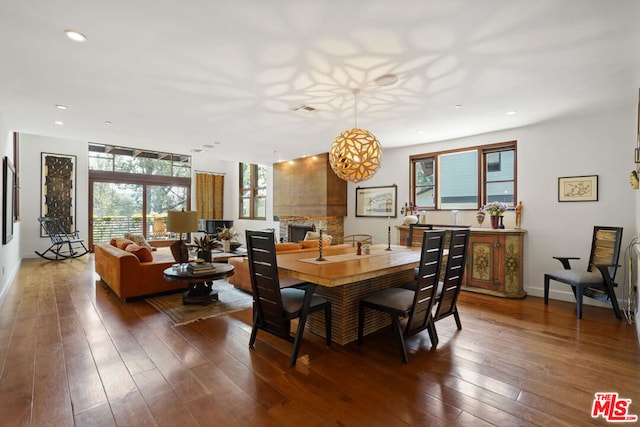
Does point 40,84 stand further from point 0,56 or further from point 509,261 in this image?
point 509,261

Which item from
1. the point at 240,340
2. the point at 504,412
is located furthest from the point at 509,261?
the point at 240,340

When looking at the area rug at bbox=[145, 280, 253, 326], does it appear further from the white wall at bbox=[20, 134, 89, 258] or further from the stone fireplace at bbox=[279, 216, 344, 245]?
the white wall at bbox=[20, 134, 89, 258]

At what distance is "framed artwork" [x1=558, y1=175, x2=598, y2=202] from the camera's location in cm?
409

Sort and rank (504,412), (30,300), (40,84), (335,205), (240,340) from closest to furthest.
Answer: (504,412)
(240,340)
(40,84)
(30,300)
(335,205)

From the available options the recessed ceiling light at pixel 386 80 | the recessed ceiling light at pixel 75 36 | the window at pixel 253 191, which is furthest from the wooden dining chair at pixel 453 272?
the window at pixel 253 191

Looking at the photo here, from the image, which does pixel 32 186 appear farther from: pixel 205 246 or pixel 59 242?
pixel 205 246

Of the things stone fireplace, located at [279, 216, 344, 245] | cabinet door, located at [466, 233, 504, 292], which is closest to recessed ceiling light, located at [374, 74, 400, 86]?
cabinet door, located at [466, 233, 504, 292]

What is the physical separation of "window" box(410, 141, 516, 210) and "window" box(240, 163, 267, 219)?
515 cm

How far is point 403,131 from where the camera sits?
4.91m

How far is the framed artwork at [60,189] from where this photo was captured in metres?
7.66

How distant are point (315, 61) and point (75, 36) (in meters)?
1.79

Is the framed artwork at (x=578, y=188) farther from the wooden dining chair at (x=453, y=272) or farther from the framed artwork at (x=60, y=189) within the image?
the framed artwork at (x=60, y=189)

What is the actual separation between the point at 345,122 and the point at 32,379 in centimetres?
414

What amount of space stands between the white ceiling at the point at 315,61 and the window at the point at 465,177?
0.67 m
